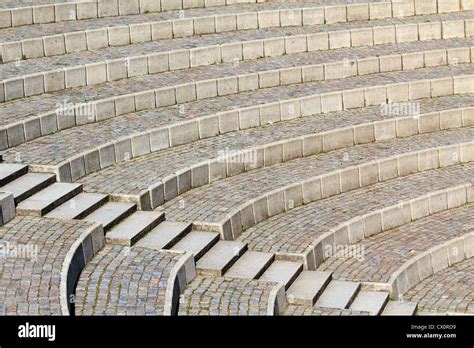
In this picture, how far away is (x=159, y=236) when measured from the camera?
12.5 metres

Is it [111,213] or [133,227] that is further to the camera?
[111,213]

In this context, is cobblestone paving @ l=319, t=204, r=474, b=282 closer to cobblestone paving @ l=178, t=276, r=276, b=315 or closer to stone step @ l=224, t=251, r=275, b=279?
stone step @ l=224, t=251, r=275, b=279

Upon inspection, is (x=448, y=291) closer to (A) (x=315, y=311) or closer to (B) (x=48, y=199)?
(A) (x=315, y=311)

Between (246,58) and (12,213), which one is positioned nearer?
(12,213)

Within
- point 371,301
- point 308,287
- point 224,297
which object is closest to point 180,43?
point 308,287

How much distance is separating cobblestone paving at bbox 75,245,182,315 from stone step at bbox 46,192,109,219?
0.62 meters

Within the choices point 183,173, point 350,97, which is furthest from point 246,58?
point 183,173

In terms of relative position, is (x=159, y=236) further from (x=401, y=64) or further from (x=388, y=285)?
(x=401, y=64)

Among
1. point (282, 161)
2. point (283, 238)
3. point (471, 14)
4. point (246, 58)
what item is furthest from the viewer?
point (471, 14)

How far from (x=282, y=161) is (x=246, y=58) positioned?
293 cm

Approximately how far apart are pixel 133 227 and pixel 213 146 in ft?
9.60

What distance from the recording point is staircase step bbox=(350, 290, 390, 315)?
12162mm

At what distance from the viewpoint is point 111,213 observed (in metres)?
12.7

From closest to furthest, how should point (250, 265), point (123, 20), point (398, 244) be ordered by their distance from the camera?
point (250, 265)
point (398, 244)
point (123, 20)
